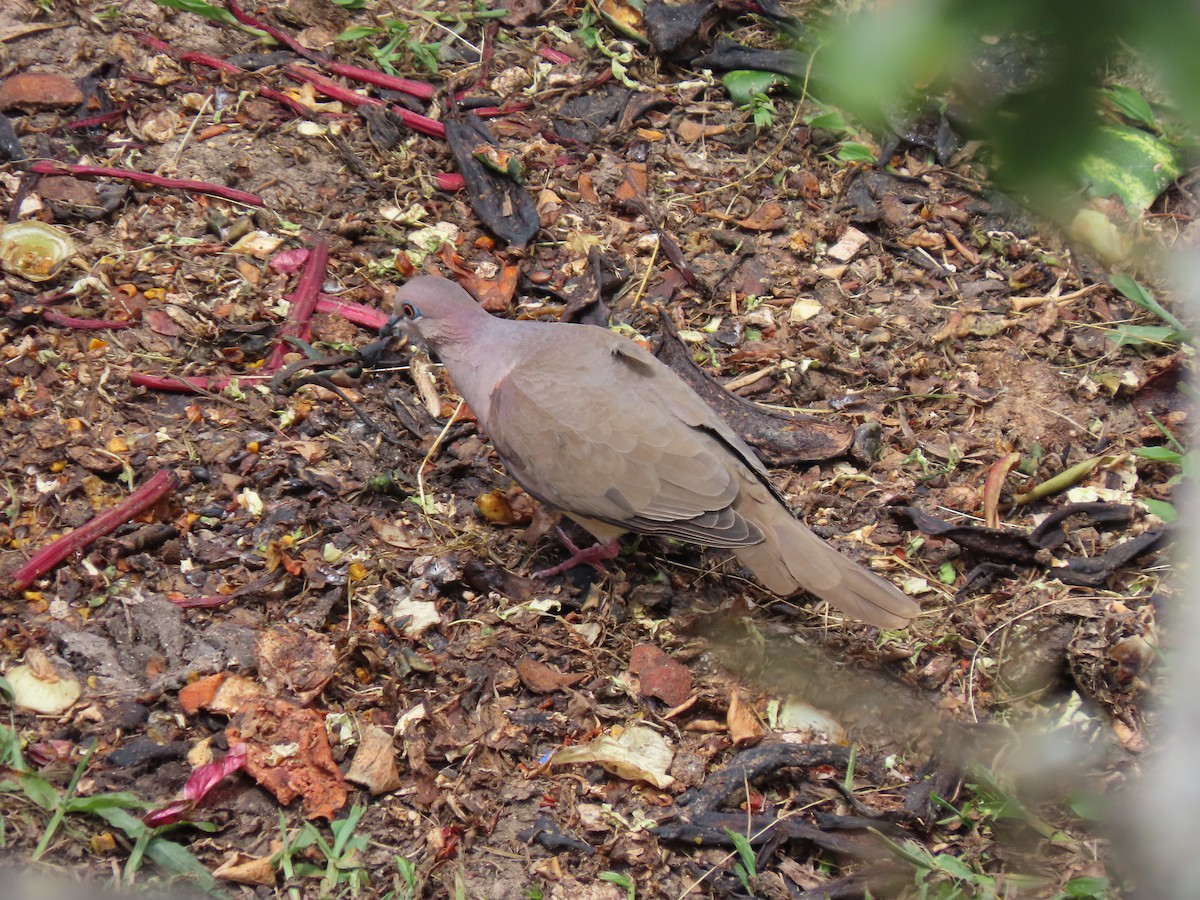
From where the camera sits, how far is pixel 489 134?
5340 mm

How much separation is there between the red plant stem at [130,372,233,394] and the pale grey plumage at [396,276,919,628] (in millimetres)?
1062

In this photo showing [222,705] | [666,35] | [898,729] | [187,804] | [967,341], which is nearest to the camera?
[187,804]

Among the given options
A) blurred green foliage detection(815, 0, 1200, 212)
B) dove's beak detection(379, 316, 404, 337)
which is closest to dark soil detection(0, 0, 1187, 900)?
dove's beak detection(379, 316, 404, 337)

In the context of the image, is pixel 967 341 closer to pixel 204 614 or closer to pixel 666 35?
pixel 666 35

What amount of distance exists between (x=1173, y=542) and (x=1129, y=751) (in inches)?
40.9

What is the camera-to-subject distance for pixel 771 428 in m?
4.41

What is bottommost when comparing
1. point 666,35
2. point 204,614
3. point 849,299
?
point 204,614

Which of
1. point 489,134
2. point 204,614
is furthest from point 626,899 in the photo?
point 489,134

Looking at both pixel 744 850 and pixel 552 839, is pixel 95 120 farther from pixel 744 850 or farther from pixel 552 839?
pixel 744 850

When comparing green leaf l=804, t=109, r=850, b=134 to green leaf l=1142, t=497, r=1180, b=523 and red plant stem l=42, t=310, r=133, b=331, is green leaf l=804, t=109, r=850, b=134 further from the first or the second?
Answer: red plant stem l=42, t=310, r=133, b=331

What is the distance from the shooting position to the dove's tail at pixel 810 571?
11.3 ft

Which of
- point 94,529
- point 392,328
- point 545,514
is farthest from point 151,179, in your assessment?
point 545,514

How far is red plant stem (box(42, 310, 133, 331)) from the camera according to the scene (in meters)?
4.20

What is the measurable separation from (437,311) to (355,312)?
0.66m
